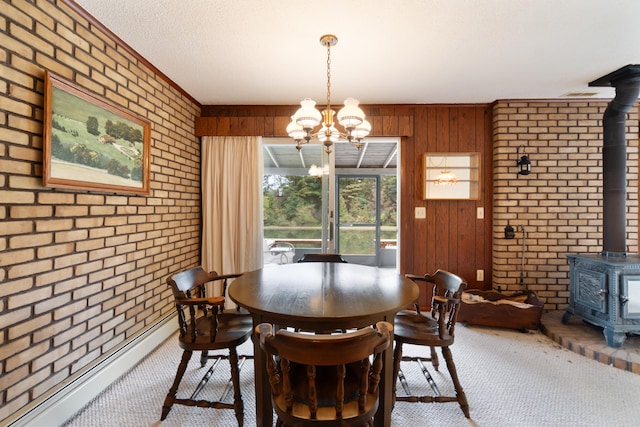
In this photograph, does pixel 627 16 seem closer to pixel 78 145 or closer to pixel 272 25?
pixel 272 25

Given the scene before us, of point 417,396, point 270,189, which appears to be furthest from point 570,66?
point 270,189

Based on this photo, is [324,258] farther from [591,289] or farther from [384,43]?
[591,289]

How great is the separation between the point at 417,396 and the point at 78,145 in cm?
269

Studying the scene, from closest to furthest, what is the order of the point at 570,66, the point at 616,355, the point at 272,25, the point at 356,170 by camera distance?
the point at 272,25 < the point at 616,355 < the point at 570,66 < the point at 356,170

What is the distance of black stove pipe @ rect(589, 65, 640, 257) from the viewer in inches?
104

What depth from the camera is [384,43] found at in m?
2.13

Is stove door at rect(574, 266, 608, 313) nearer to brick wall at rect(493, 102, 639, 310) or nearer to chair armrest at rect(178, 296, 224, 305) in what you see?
brick wall at rect(493, 102, 639, 310)

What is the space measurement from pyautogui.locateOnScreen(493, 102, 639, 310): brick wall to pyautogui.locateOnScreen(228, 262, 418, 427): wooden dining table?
7.03 feet

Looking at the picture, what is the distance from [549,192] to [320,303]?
3.25m

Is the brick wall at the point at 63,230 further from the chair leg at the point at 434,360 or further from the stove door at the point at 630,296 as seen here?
the stove door at the point at 630,296

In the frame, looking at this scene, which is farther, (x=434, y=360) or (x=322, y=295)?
(x=434, y=360)

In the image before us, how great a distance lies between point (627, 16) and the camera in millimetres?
1831

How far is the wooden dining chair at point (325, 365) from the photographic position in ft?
3.34

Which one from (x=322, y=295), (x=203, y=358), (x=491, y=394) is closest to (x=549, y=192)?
(x=491, y=394)
